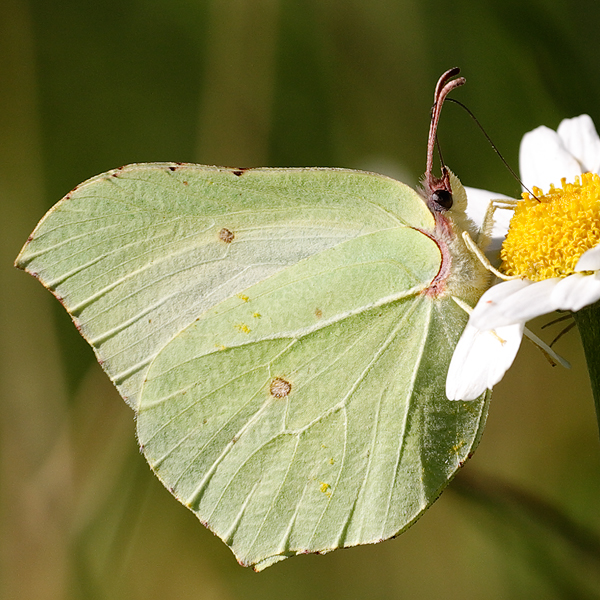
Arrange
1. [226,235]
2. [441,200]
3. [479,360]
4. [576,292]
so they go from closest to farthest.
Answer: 1. [576,292]
2. [479,360]
3. [441,200]
4. [226,235]

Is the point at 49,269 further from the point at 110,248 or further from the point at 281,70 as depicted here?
the point at 281,70

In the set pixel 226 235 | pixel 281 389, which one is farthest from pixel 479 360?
pixel 226 235

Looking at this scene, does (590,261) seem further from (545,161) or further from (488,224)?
(545,161)

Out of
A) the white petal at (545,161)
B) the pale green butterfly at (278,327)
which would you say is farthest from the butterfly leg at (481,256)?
the white petal at (545,161)

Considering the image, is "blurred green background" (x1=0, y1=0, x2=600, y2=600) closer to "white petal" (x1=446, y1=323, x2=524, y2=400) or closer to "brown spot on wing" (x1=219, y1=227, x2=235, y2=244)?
"white petal" (x1=446, y1=323, x2=524, y2=400)

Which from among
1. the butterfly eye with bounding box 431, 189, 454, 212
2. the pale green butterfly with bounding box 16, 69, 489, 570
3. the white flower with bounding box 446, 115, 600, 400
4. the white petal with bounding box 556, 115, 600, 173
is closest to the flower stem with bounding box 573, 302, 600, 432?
the white flower with bounding box 446, 115, 600, 400

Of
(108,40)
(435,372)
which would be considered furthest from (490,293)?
(108,40)
